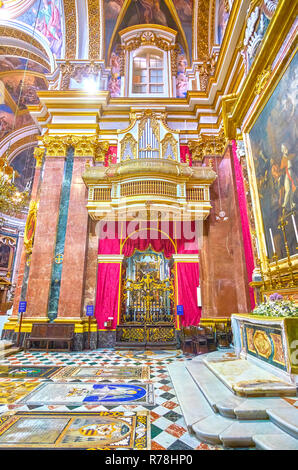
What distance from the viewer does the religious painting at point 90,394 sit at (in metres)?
3.35

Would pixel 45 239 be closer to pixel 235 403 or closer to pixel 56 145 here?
pixel 56 145

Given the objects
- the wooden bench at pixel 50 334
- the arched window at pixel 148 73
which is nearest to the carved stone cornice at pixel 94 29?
the arched window at pixel 148 73

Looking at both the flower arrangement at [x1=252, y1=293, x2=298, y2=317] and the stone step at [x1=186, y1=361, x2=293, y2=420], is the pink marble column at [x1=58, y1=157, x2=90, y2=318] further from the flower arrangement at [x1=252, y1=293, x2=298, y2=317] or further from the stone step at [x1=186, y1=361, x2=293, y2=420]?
the flower arrangement at [x1=252, y1=293, x2=298, y2=317]

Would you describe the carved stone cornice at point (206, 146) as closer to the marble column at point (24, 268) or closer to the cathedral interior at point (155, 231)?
the cathedral interior at point (155, 231)

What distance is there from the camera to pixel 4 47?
41.8 ft

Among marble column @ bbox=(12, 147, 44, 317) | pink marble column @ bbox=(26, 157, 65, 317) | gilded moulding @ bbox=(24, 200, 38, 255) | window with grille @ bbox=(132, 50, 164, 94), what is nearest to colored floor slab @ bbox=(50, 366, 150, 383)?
pink marble column @ bbox=(26, 157, 65, 317)

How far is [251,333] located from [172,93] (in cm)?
1008

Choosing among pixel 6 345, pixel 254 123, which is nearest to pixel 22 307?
pixel 6 345

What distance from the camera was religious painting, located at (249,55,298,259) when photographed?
12.6 feet

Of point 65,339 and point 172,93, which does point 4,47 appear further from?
point 65,339

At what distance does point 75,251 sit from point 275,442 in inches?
275

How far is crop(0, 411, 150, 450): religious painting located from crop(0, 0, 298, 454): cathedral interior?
2cm

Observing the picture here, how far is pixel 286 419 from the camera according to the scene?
231 centimetres

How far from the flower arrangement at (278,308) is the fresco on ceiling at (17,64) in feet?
53.1
